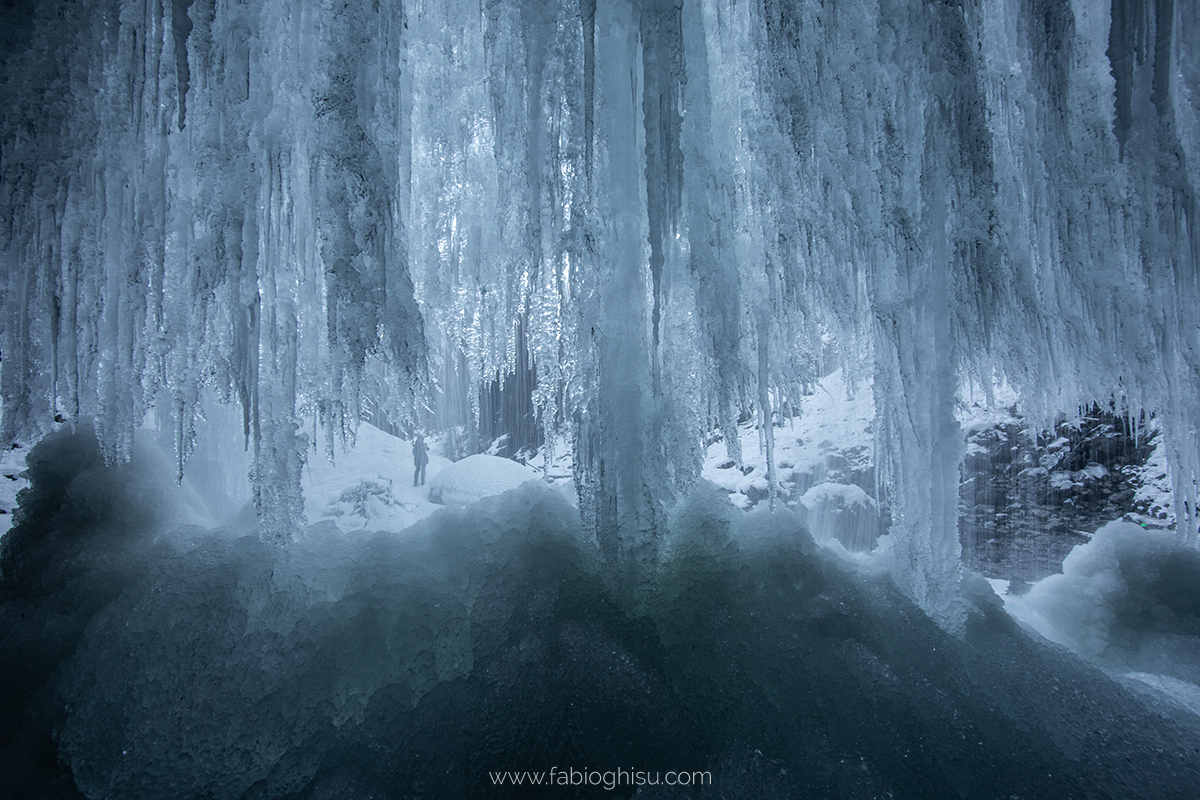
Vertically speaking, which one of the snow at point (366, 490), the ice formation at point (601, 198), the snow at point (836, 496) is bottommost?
the snow at point (836, 496)

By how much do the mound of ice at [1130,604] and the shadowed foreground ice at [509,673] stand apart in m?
1.14

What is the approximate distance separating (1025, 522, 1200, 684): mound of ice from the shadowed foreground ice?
114cm

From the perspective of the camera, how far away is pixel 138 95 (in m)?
3.13

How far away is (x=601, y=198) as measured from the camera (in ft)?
10.00

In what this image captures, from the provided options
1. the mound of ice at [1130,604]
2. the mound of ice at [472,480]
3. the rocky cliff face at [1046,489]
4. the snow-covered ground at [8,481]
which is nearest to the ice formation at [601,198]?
the snow-covered ground at [8,481]

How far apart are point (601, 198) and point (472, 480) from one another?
7.11 m

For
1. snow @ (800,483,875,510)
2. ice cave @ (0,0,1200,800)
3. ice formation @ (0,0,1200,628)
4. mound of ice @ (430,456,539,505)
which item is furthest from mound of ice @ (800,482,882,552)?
ice formation @ (0,0,1200,628)

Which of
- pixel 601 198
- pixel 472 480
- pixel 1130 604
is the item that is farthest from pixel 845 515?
pixel 601 198

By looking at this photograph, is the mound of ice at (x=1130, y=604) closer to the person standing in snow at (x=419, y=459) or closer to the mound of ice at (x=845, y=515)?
the mound of ice at (x=845, y=515)

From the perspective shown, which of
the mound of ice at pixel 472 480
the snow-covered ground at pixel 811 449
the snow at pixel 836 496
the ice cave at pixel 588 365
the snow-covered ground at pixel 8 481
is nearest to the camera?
the ice cave at pixel 588 365

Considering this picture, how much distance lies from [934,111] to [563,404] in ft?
10.5

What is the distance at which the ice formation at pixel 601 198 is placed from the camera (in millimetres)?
2939

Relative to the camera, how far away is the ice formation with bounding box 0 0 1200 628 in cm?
294

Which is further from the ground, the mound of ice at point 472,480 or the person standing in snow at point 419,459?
the person standing in snow at point 419,459
